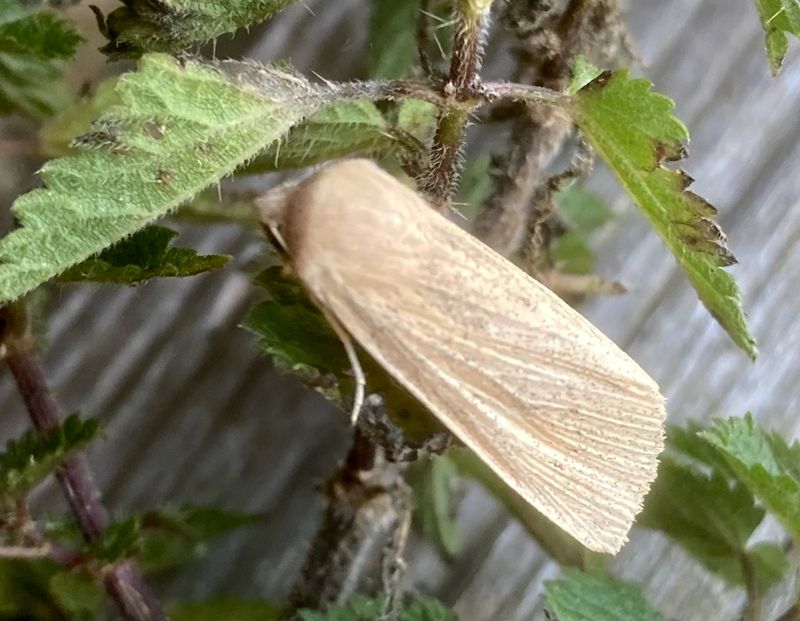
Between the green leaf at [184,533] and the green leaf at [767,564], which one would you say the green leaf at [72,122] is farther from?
the green leaf at [767,564]

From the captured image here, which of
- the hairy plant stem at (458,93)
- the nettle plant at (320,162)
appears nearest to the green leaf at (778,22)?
the nettle plant at (320,162)

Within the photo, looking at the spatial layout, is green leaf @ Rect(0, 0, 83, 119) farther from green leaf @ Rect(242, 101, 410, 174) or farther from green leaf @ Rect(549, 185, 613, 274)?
green leaf @ Rect(549, 185, 613, 274)

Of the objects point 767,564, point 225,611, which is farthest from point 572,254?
point 225,611

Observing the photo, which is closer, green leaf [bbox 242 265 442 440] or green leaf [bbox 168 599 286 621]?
green leaf [bbox 242 265 442 440]

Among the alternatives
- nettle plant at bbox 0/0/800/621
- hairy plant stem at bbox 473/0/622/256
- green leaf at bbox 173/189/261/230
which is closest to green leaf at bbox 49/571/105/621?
nettle plant at bbox 0/0/800/621

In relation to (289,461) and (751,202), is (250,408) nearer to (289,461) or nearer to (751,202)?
(289,461)

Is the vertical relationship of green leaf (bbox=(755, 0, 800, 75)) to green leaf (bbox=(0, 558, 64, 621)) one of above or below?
above

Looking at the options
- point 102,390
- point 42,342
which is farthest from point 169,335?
point 42,342

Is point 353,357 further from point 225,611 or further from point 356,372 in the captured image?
point 225,611
